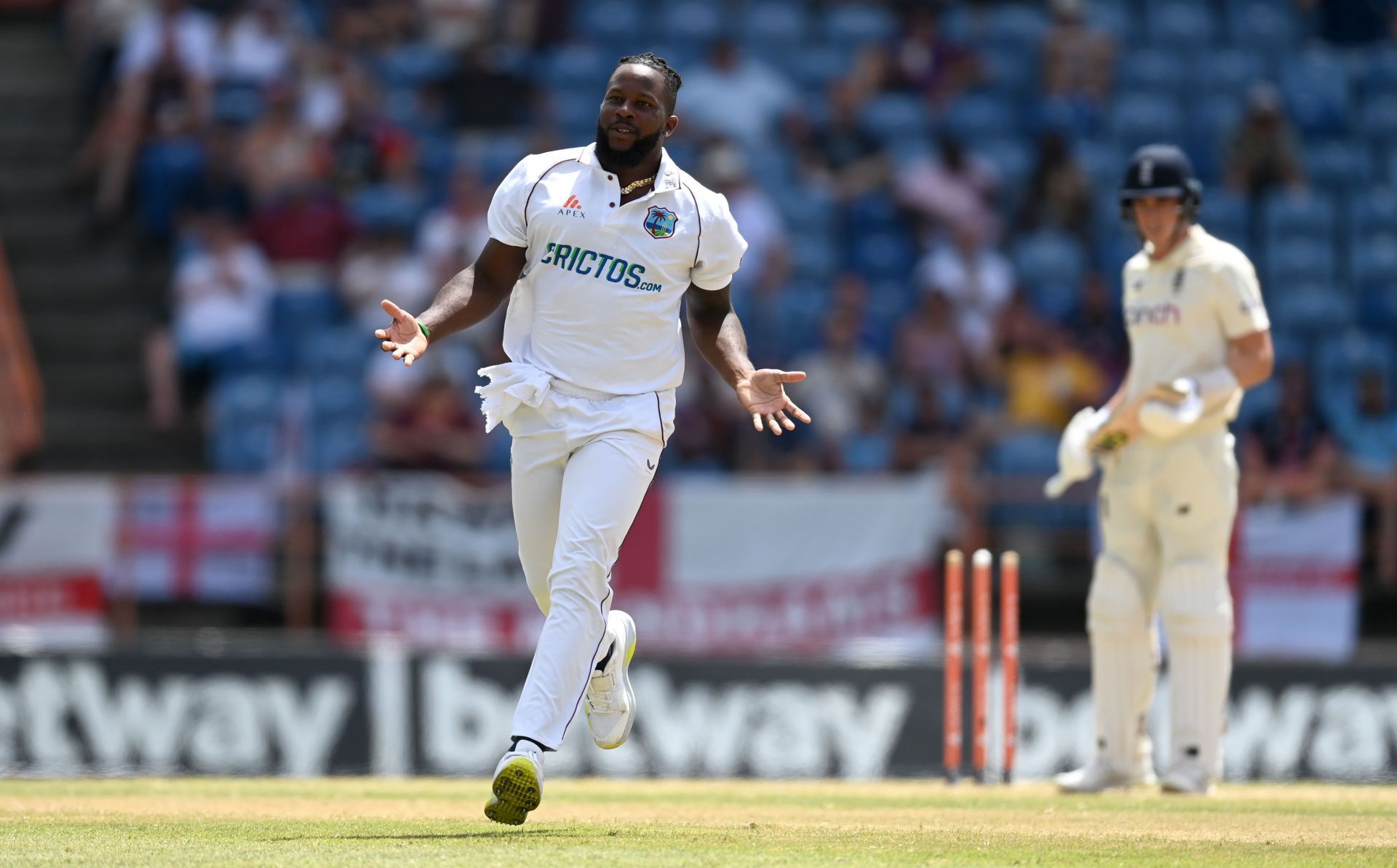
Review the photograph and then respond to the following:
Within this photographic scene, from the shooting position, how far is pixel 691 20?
17.6 m

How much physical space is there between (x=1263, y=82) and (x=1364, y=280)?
2.37m

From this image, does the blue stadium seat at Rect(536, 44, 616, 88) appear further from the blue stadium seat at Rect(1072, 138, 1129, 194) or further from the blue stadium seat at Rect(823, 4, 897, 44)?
the blue stadium seat at Rect(1072, 138, 1129, 194)

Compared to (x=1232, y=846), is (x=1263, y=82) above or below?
above

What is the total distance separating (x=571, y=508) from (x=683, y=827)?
42.8 inches

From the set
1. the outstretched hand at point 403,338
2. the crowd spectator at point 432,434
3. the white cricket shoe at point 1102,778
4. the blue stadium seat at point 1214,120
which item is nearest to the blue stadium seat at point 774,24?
the blue stadium seat at point 1214,120

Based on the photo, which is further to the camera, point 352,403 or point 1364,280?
point 1364,280

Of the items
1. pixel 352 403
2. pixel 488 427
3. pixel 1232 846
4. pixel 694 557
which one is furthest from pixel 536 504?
pixel 352 403

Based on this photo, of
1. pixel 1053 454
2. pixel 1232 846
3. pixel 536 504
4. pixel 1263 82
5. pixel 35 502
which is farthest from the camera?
pixel 1263 82

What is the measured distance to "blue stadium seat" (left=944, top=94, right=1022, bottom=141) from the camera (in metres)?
17.0

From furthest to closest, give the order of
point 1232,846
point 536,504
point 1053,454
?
point 1053,454 → point 536,504 → point 1232,846

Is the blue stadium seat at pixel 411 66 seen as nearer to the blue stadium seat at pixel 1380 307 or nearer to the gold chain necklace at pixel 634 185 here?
the blue stadium seat at pixel 1380 307

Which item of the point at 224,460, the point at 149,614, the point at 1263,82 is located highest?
the point at 1263,82

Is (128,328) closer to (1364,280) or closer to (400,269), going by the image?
(400,269)

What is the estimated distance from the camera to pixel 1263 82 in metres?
17.7
